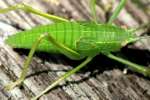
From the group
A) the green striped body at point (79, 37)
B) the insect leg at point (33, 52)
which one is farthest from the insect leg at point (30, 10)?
the insect leg at point (33, 52)

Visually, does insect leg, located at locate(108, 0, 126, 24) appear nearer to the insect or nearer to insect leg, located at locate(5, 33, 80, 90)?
the insect

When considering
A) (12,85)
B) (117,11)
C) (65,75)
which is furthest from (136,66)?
(12,85)

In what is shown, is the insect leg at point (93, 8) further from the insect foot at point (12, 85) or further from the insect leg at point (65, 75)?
the insect foot at point (12, 85)

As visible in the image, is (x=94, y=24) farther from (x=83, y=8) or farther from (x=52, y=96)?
(x=52, y=96)

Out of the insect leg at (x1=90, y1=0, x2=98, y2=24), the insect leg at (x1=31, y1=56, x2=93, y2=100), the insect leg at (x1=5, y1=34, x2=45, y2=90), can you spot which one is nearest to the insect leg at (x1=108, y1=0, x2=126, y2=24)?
the insect leg at (x1=90, y1=0, x2=98, y2=24)

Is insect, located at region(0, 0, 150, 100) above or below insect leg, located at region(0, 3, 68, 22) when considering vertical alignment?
below

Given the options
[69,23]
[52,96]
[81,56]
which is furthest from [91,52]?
[52,96]

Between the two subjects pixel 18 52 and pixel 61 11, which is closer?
pixel 18 52

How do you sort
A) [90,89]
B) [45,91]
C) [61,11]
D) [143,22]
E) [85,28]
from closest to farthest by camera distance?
1. [45,91]
2. [90,89]
3. [85,28]
4. [61,11]
5. [143,22]
